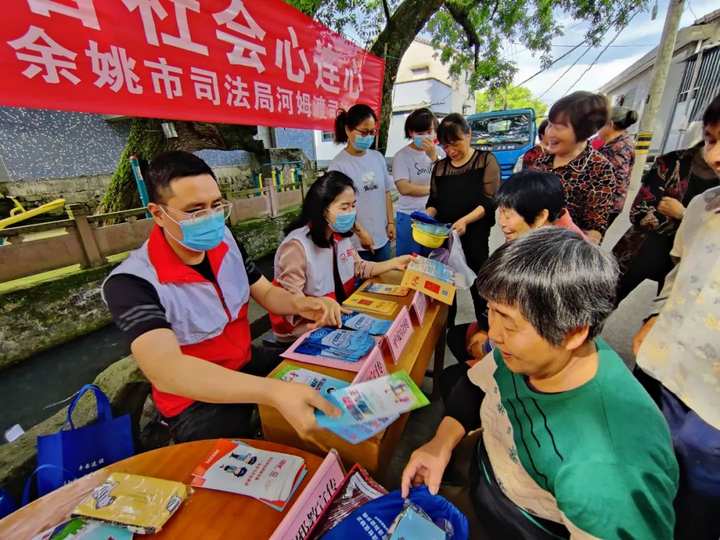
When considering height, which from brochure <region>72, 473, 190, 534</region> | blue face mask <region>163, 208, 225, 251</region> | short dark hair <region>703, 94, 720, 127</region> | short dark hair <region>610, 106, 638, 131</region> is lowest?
brochure <region>72, 473, 190, 534</region>

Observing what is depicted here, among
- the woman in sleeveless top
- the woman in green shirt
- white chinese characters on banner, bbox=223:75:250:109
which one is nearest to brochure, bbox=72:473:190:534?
the woman in green shirt

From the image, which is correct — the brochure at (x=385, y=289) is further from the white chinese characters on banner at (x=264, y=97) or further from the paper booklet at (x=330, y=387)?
the white chinese characters on banner at (x=264, y=97)

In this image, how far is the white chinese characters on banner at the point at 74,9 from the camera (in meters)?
1.20

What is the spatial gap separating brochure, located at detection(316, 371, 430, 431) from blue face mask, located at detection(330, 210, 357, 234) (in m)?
1.09

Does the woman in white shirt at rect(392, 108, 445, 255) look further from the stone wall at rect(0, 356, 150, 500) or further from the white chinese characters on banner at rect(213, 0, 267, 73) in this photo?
the stone wall at rect(0, 356, 150, 500)

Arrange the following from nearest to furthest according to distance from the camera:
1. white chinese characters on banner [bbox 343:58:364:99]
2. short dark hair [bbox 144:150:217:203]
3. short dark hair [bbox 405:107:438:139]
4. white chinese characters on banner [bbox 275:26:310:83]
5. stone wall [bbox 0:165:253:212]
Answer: short dark hair [bbox 144:150:217:203]
white chinese characters on banner [bbox 275:26:310:83]
short dark hair [bbox 405:107:438:139]
white chinese characters on banner [bbox 343:58:364:99]
stone wall [bbox 0:165:253:212]

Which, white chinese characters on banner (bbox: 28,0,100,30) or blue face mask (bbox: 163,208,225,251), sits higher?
white chinese characters on banner (bbox: 28,0,100,30)

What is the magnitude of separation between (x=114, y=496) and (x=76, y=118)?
752cm

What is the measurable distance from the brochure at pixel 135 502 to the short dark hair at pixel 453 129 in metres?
2.52

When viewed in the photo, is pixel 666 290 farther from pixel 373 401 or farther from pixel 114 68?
pixel 114 68

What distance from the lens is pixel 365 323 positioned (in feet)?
5.27

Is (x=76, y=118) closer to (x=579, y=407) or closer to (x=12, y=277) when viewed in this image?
(x=12, y=277)

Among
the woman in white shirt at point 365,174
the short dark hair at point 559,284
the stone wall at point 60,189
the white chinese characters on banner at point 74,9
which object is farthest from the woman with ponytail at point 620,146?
the stone wall at point 60,189

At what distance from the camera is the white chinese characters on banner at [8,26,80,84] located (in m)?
1.20
